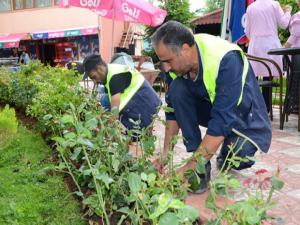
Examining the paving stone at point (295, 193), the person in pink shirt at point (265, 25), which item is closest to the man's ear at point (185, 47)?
the paving stone at point (295, 193)

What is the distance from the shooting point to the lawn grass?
2023mm

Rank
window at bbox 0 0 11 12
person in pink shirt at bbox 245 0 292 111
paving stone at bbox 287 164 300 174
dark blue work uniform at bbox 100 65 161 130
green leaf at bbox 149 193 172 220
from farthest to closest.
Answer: window at bbox 0 0 11 12, person in pink shirt at bbox 245 0 292 111, dark blue work uniform at bbox 100 65 161 130, paving stone at bbox 287 164 300 174, green leaf at bbox 149 193 172 220

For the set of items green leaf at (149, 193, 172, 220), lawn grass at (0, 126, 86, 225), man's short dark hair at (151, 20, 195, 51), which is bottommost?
lawn grass at (0, 126, 86, 225)

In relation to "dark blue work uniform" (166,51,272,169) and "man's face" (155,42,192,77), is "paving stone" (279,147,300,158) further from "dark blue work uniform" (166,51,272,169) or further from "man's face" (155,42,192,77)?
"man's face" (155,42,192,77)

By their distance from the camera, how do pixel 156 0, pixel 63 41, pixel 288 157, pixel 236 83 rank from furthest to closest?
1. pixel 63 41
2. pixel 156 0
3. pixel 288 157
4. pixel 236 83

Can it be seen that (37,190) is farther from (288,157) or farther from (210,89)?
(288,157)

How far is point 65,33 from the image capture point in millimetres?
21922

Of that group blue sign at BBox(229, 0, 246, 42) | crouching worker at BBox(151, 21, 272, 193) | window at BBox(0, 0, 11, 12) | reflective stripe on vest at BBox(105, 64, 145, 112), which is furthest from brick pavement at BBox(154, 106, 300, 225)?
window at BBox(0, 0, 11, 12)

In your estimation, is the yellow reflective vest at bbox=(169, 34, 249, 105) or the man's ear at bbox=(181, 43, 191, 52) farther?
the yellow reflective vest at bbox=(169, 34, 249, 105)

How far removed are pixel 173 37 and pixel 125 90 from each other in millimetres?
1613

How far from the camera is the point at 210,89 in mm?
2295

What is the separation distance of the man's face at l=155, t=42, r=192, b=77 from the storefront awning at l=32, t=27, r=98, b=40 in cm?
1949

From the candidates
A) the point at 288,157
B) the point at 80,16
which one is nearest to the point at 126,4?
the point at 288,157

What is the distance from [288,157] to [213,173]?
78cm
